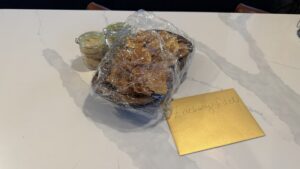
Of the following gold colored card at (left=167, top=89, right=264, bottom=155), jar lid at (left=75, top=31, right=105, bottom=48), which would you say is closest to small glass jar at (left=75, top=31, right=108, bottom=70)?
jar lid at (left=75, top=31, right=105, bottom=48)

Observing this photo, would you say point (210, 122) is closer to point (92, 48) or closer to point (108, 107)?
point (108, 107)

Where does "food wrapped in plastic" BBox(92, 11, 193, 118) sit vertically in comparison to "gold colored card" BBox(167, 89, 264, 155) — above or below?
above

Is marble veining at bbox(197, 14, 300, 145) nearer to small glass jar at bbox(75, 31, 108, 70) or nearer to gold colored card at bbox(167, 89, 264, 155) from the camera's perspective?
gold colored card at bbox(167, 89, 264, 155)

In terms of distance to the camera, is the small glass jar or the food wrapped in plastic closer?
the food wrapped in plastic

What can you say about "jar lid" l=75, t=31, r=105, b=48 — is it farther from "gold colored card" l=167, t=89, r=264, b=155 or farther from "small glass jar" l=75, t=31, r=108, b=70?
"gold colored card" l=167, t=89, r=264, b=155

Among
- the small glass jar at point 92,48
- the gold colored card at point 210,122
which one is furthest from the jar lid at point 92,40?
the gold colored card at point 210,122

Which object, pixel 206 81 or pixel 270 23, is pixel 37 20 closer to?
pixel 206 81

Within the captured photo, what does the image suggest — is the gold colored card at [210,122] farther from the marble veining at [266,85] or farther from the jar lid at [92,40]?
the jar lid at [92,40]
